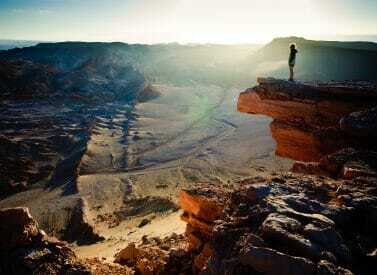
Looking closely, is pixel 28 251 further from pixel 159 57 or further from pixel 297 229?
pixel 159 57

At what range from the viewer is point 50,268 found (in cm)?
753

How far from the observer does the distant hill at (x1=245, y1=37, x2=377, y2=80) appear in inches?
2255

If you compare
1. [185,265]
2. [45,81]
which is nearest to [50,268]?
[185,265]

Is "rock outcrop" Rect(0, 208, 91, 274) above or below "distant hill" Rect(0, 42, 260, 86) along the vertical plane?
below

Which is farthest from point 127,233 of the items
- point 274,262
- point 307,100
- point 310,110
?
point 274,262

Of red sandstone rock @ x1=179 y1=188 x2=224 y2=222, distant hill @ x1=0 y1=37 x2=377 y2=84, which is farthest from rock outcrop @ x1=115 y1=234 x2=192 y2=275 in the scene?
distant hill @ x1=0 y1=37 x2=377 y2=84

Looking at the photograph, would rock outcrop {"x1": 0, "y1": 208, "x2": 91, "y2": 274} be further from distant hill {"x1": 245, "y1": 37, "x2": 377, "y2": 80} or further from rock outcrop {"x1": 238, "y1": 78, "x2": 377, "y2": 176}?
distant hill {"x1": 245, "y1": 37, "x2": 377, "y2": 80}

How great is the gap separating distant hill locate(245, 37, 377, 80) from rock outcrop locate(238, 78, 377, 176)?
140 ft

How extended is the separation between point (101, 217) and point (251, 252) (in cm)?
2150

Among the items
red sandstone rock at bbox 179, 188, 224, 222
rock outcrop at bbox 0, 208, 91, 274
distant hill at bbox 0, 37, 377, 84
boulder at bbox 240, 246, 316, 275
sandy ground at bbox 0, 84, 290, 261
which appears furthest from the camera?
distant hill at bbox 0, 37, 377, 84

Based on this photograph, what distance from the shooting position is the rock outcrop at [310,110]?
12070mm

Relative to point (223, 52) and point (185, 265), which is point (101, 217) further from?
point (223, 52)

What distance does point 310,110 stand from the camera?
13633 millimetres

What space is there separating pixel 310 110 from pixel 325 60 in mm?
58325
